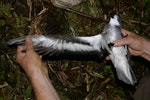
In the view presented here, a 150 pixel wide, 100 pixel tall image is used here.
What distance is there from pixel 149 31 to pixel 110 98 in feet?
2.68

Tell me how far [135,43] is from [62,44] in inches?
22.5

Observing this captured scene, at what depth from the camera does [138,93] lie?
2.74 m

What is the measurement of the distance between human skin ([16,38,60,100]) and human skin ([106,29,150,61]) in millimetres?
561

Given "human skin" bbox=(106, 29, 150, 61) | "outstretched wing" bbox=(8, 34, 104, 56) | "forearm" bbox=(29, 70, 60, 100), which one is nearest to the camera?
"forearm" bbox=(29, 70, 60, 100)

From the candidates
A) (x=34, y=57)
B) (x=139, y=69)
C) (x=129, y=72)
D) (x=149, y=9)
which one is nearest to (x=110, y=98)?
(x=139, y=69)

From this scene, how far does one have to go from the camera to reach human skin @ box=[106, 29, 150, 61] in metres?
2.44

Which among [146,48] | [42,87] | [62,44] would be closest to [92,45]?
[62,44]

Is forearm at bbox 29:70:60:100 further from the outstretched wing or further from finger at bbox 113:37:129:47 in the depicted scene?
finger at bbox 113:37:129:47

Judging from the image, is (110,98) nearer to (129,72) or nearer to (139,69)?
(139,69)

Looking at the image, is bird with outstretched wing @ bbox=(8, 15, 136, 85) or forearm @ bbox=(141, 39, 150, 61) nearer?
bird with outstretched wing @ bbox=(8, 15, 136, 85)

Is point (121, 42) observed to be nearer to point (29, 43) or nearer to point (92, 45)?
point (92, 45)

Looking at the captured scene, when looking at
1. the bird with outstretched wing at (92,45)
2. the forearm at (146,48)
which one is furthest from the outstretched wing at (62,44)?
the forearm at (146,48)

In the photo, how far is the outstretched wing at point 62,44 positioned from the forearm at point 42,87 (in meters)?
0.21

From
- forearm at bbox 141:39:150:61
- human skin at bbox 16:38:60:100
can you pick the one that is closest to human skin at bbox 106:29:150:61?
forearm at bbox 141:39:150:61
